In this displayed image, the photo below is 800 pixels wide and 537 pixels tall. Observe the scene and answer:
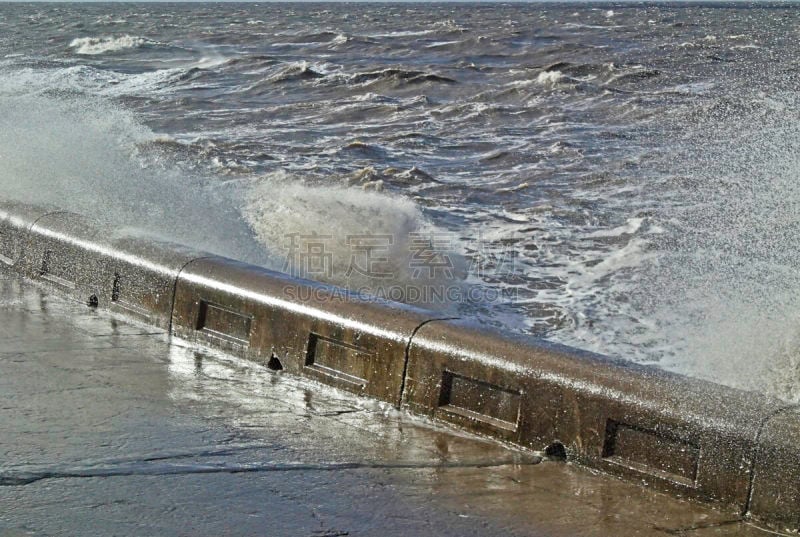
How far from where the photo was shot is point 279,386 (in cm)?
458

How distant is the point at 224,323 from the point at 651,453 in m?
2.32

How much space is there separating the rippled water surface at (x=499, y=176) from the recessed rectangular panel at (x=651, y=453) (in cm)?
208

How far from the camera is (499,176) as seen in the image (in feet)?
40.7

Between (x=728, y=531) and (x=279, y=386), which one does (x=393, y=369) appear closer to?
(x=279, y=386)

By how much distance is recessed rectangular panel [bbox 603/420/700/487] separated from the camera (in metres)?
3.51

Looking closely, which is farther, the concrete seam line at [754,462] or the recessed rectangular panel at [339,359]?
the recessed rectangular panel at [339,359]

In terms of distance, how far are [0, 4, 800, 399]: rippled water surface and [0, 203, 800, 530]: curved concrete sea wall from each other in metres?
1.46

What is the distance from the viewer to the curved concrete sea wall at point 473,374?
340 cm

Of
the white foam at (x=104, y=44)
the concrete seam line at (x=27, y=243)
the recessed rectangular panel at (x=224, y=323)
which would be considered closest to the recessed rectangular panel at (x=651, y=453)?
the recessed rectangular panel at (x=224, y=323)

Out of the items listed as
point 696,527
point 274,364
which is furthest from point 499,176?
point 696,527

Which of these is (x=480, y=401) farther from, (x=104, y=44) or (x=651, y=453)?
(x=104, y=44)

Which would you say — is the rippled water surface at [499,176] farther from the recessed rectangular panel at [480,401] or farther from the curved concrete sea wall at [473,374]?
the recessed rectangular panel at [480,401]

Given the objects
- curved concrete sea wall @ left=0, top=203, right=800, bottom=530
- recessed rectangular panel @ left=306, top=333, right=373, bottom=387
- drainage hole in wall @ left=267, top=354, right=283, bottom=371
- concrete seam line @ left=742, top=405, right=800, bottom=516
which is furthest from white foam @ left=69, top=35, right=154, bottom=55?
concrete seam line @ left=742, top=405, right=800, bottom=516

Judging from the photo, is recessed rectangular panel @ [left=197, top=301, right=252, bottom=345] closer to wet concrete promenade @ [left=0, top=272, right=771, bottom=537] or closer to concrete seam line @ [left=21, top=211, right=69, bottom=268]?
wet concrete promenade @ [left=0, top=272, right=771, bottom=537]
